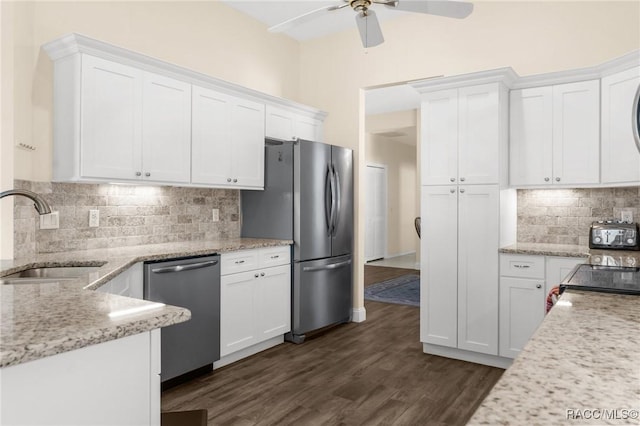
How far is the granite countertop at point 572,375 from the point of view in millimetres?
606

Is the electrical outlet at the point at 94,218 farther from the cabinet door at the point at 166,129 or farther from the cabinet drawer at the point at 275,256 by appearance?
the cabinet drawer at the point at 275,256

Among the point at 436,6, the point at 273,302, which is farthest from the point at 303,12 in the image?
the point at 273,302

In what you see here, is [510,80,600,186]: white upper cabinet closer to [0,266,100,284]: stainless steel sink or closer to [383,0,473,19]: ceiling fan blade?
[383,0,473,19]: ceiling fan blade

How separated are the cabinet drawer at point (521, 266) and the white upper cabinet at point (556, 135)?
63 cm

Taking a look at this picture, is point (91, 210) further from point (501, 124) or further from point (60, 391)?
point (501, 124)

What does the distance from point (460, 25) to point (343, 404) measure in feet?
11.0

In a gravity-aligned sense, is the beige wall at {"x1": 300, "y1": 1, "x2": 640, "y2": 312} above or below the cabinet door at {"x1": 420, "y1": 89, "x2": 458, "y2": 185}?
above

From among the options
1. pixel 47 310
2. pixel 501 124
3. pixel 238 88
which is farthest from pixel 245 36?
pixel 47 310

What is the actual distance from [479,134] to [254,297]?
88.3 inches

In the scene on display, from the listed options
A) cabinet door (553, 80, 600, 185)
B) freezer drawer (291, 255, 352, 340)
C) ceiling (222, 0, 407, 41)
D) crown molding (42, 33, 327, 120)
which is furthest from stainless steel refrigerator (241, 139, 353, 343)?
cabinet door (553, 80, 600, 185)

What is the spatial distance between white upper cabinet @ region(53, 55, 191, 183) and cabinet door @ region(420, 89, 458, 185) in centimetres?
198

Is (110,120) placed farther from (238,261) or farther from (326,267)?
(326,267)

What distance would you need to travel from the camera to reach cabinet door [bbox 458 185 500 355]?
130 inches

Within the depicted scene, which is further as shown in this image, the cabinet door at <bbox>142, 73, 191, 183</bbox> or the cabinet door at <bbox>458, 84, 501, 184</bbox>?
the cabinet door at <bbox>458, 84, 501, 184</bbox>
